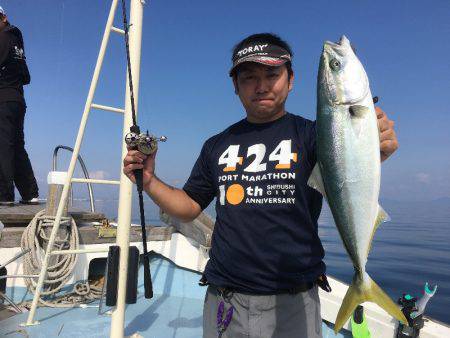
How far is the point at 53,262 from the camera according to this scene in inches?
187

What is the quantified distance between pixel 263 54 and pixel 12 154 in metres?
5.24

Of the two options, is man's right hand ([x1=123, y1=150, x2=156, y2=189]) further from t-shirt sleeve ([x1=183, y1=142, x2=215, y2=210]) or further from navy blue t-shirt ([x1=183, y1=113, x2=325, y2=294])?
navy blue t-shirt ([x1=183, y1=113, x2=325, y2=294])

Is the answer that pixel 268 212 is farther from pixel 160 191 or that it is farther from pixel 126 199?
pixel 126 199

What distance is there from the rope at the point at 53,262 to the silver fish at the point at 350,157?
3886mm

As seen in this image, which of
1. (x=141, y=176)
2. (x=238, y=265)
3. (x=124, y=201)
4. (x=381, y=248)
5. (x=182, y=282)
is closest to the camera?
(x=238, y=265)

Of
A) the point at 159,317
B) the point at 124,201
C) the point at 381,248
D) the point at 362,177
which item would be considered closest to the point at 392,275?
the point at 381,248

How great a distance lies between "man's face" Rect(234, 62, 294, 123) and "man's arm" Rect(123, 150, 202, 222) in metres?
0.72

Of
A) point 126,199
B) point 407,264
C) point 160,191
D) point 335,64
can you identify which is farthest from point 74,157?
point 407,264

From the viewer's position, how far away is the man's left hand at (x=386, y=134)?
1724 mm

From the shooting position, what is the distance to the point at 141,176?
2.33 metres

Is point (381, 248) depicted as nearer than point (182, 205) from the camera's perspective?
No

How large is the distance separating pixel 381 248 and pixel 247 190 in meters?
11.8

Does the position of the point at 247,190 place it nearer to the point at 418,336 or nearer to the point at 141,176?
the point at 141,176

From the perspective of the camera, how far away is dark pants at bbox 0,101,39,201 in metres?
5.67
